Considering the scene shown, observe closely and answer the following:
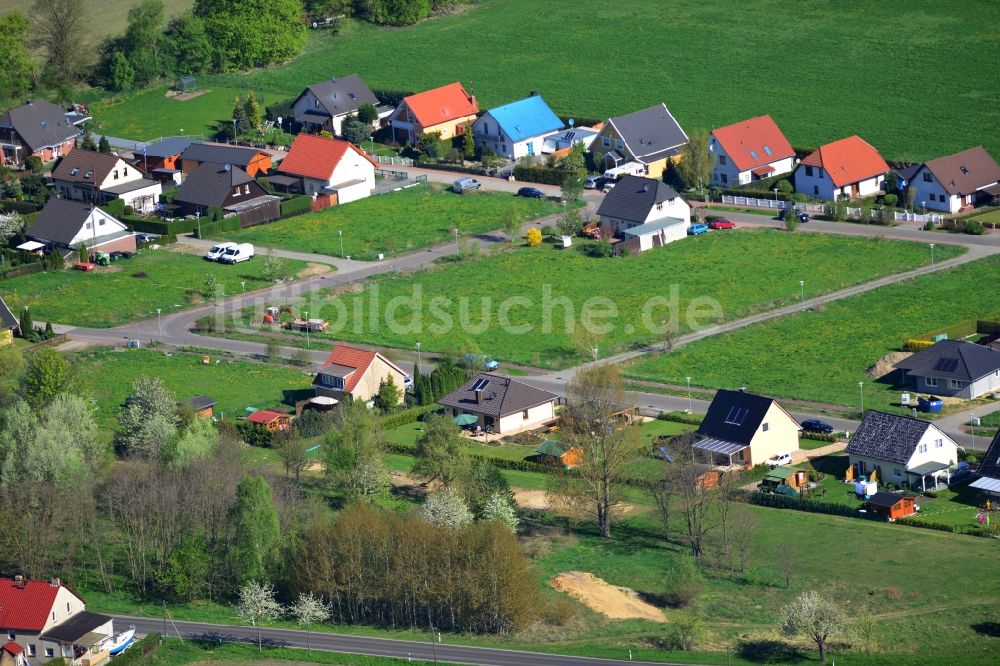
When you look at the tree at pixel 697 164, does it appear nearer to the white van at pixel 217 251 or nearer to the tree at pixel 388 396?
the white van at pixel 217 251

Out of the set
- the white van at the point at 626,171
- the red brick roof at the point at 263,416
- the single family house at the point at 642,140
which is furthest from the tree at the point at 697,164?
the red brick roof at the point at 263,416

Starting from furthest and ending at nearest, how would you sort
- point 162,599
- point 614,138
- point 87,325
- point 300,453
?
1. point 614,138
2. point 87,325
3. point 300,453
4. point 162,599

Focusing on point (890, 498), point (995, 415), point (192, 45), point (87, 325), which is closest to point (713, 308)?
point (995, 415)

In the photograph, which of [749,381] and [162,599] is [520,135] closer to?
[749,381]

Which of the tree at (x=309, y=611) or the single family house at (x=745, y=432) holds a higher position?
the single family house at (x=745, y=432)

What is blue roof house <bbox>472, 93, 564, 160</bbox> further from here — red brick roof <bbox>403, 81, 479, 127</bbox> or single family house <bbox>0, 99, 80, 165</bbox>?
single family house <bbox>0, 99, 80, 165</bbox>

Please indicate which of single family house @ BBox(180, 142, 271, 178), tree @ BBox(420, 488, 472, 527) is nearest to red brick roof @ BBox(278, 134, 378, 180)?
single family house @ BBox(180, 142, 271, 178)

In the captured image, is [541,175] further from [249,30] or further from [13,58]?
[13,58]
